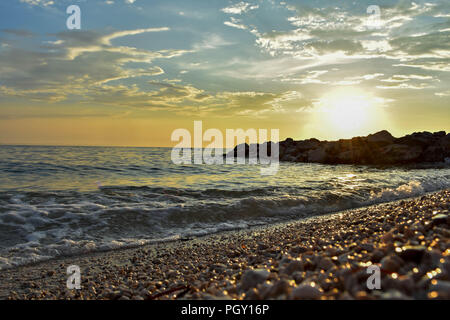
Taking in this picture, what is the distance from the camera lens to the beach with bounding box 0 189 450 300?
204 cm

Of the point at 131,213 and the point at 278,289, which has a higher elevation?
the point at 278,289

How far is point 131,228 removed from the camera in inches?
290

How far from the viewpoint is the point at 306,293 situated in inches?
78.5

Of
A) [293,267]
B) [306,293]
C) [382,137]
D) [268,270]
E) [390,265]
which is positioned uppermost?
[382,137]

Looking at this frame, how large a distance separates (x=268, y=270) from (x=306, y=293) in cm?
100

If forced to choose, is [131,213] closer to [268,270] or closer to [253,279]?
[268,270]

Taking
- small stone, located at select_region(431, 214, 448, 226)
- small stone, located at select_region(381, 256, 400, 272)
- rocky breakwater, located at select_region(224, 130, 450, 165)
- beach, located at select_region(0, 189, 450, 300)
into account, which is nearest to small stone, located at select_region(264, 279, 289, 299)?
beach, located at select_region(0, 189, 450, 300)

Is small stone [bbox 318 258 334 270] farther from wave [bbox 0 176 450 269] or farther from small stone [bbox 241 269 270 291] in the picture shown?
wave [bbox 0 176 450 269]

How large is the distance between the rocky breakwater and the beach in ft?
119

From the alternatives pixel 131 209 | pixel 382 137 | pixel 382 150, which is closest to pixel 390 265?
pixel 131 209

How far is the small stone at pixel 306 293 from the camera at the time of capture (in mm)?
1969

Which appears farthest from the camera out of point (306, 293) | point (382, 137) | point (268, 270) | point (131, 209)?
point (382, 137)
